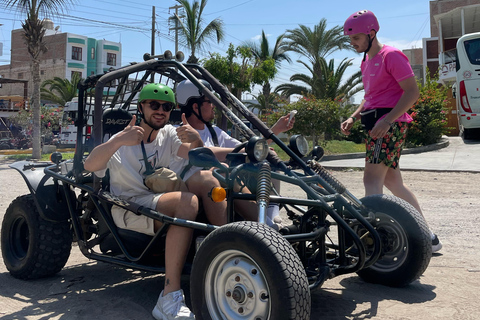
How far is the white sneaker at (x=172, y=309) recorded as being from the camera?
2771 millimetres

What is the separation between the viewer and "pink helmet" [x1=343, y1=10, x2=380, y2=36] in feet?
12.8

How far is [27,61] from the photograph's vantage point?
58.0 meters

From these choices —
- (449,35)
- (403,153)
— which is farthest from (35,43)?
(449,35)

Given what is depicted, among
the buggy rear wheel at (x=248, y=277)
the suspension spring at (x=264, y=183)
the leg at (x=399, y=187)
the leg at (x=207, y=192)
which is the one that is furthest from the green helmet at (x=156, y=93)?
the leg at (x=399, y=187)

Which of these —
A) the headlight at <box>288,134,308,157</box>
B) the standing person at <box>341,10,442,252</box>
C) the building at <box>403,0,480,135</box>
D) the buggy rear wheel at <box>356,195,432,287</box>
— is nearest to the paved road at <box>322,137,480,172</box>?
the building at <box>403,0,480,135</box>

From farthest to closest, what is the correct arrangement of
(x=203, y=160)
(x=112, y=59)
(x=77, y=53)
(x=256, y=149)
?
(x=112, y=59) → (x=77, y=53) → (x=203, y=160) → (x=256, y=149)

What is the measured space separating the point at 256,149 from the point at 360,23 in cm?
174

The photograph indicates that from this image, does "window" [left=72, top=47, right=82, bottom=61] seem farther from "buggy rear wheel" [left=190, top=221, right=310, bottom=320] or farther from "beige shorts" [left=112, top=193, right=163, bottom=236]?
"buggy rear wheel" [left=190, top=221, right=310, bottom=320]

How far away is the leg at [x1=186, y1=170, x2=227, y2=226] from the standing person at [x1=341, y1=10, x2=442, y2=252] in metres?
1.50

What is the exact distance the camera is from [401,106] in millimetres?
3867

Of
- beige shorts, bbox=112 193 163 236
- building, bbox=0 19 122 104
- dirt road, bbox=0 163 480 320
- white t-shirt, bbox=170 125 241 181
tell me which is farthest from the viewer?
building, bbox=0 19 122 104

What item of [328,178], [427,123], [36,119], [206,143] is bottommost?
[328,178]

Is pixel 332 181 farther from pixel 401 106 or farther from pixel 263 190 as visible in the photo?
pixel 401 106

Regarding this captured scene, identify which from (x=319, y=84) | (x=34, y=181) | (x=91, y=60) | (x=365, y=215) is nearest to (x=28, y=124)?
(x=319, y=84)
